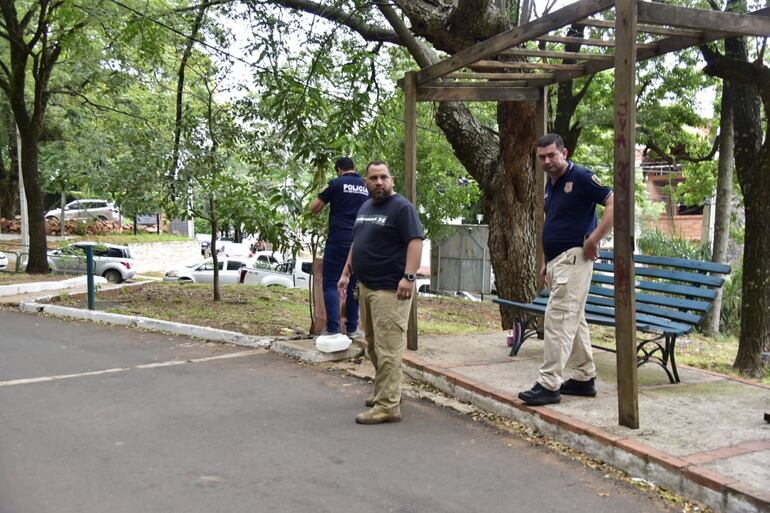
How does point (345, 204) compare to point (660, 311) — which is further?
point (345, 204)

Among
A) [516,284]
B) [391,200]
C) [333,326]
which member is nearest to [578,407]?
[391,200]

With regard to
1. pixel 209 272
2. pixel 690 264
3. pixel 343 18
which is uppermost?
pixel 343 18

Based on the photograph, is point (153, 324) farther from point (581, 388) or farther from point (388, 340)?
point (581, 388)

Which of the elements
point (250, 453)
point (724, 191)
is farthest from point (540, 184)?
point (724, 191)

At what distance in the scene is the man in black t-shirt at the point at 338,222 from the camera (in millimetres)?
6527

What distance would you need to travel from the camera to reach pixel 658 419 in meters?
4.47

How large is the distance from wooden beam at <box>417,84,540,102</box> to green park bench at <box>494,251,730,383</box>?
6.33ft

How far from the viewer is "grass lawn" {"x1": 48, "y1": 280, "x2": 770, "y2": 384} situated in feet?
31.0

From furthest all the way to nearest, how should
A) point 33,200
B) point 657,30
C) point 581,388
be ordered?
point 33,200 → point 657,30 → point 581,388

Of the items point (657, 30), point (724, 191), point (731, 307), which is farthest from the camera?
point (731, 307)

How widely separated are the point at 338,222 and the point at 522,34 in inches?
99.2

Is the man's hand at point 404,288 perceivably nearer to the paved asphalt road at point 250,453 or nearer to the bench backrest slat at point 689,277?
the paved asphalt road at point 250,453

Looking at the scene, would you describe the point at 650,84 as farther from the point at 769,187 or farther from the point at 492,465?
the point at 492,465

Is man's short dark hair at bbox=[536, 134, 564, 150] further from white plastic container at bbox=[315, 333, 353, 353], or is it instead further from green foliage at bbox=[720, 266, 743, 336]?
green foliage at bbox=[720, 266, 743, 336]
